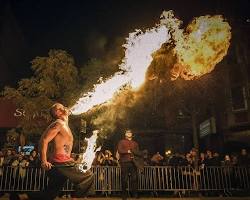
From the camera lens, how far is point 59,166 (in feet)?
21.1

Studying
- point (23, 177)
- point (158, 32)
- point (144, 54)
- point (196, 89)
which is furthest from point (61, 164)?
point (196, 89)

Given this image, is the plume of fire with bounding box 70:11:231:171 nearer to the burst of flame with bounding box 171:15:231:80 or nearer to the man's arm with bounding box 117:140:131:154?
the burst of flame with bounding box 171:15:231:80

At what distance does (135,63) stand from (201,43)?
419 cm

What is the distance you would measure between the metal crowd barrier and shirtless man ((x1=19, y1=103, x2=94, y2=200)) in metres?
5.50

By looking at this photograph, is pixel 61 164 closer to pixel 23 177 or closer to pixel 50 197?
pixel 50 197

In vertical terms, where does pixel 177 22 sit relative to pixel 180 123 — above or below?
above

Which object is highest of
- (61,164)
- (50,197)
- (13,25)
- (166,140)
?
(13,25)

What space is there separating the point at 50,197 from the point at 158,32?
348 inches

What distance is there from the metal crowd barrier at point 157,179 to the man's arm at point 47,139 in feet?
18.4

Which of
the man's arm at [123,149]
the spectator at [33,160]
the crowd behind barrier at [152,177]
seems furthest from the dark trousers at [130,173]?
the spectator at [33,160]

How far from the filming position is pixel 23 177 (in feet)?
38.4

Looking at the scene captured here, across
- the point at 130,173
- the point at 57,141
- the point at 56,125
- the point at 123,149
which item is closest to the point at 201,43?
the point at 123,149

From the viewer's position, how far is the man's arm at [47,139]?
249 inches

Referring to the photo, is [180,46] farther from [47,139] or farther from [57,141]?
[47,139]
